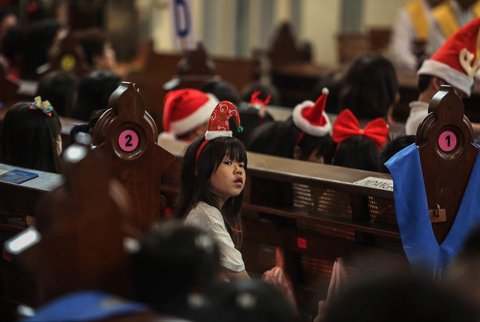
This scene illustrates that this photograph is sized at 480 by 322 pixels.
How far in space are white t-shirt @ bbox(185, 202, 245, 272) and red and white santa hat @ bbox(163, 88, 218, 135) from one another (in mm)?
1957

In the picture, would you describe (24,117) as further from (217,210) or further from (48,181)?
(217,210)

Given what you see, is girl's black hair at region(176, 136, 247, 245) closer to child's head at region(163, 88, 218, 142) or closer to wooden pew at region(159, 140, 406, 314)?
wooden pew at region(159, 140, 406, 314)

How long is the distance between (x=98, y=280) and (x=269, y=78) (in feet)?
28.2

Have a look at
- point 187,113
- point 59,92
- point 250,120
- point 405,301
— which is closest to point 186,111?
point 187,113

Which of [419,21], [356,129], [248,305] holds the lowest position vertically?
[419,21]

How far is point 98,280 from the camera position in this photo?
215cm

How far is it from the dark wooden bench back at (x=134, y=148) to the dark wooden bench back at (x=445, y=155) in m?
1.02

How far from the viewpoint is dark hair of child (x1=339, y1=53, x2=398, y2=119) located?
5660 millimetres

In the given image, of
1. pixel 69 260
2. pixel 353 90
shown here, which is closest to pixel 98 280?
pixel 69 260

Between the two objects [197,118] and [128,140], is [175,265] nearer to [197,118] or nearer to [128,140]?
[128,140]

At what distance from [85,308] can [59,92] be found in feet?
15.1

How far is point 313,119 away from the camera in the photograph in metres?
5.00

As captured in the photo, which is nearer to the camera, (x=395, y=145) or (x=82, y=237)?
(x=82, y=237)

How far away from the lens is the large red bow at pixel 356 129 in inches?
191
